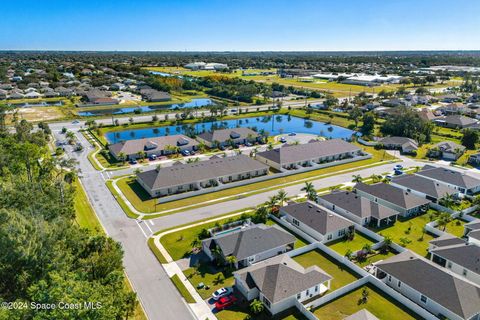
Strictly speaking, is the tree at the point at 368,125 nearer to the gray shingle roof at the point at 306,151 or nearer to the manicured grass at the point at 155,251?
the gray shingle roof at the point at 306,151

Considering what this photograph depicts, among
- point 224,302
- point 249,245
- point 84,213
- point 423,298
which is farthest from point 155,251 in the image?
point 423,298

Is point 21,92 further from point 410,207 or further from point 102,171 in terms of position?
point 410,207

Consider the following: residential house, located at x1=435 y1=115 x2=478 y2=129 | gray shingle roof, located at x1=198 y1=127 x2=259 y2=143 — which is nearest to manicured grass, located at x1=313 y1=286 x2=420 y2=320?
gray shingle roof, located at x1=198 y1=127 x2=259 y2=143

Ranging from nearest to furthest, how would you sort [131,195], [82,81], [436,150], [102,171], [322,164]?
[131,195]
[102,171]
[322,164]
[436,150]
[82,81]

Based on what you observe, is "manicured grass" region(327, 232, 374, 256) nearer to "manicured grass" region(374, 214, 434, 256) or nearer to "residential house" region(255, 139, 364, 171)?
"manicured grass" region(374, 214, 434, 256)

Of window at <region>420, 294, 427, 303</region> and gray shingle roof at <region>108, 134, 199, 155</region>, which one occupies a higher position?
gray shingle roof at <region>108, 134, 199, 155</region>

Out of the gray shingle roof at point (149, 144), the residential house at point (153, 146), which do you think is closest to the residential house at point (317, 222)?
the residential house at point (153, 146)

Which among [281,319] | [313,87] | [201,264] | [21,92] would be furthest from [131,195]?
[313,87]
